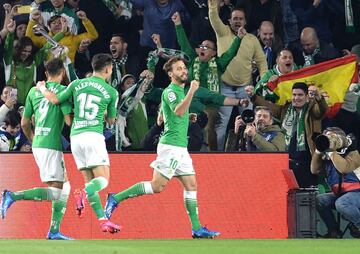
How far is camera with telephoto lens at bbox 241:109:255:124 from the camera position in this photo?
18.1 metres

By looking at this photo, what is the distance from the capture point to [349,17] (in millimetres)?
20328

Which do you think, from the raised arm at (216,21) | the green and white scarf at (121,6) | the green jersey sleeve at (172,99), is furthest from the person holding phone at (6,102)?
the green jersey sleeve at (172,99)

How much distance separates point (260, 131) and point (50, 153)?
3811mm

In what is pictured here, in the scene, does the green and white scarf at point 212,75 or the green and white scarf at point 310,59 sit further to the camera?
the green and white scarf at point 310,59

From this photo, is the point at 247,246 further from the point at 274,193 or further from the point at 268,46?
the point at 268,46

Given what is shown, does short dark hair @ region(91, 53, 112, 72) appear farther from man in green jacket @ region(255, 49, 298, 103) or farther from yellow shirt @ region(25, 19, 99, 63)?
yellow shirt @ region(25, 19, 99, 63)

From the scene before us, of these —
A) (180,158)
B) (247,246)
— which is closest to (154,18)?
(180,158)

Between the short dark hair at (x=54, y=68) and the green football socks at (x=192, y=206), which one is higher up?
the short dark hair at (x=54, y=68)

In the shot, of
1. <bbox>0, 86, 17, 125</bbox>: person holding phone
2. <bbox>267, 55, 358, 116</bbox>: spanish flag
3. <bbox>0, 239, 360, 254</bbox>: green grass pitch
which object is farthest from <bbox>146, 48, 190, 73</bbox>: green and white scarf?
<bbox>0, 239, 360, 254</bbox>: green grass pitch

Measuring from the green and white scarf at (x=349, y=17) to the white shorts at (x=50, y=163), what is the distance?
6.84 metres

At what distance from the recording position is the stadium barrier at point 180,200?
55.1ft

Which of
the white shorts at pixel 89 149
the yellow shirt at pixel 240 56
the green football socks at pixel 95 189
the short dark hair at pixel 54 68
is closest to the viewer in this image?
the green football socks at pixel 95 189

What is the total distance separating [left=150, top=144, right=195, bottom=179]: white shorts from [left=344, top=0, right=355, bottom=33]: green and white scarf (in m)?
5.89

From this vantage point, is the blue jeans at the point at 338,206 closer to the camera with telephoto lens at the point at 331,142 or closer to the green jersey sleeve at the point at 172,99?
the camera with telephoto lens at the point at 331,142
